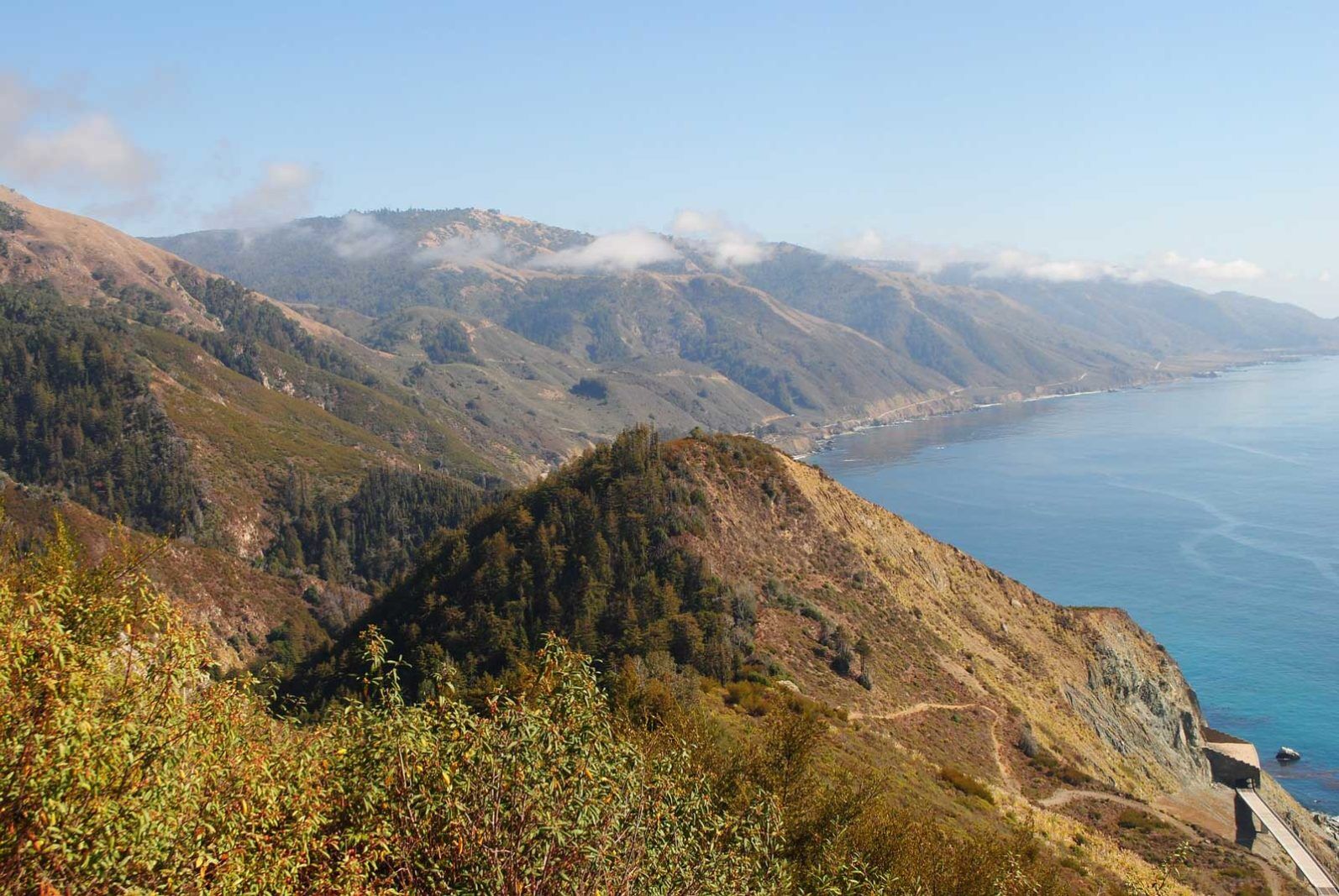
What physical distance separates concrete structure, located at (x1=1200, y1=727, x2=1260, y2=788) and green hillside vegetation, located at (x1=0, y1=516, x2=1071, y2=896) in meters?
78.5

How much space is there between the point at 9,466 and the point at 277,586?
7241 cm

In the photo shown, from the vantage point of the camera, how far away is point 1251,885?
45844 millimetres

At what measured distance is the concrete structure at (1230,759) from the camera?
8056 cm

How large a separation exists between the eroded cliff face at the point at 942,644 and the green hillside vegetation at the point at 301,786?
37553mm

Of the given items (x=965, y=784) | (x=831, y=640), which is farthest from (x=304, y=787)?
(x=831, y=640)

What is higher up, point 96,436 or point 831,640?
point 96,436

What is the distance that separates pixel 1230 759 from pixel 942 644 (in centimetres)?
4013

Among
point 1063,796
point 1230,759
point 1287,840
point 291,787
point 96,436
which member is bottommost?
point 1230,759

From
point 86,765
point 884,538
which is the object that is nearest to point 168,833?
point 86,765

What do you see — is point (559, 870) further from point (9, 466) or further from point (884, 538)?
point (9, 466)

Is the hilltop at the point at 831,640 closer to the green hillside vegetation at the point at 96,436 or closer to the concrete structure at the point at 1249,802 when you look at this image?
the concrete structure at the point at 1249,802

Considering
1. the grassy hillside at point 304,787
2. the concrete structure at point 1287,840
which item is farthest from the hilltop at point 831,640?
the grassy hillside at point 304,787

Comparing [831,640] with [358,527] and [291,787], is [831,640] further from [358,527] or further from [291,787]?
[358,527]

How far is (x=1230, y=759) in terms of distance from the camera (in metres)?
85.6
